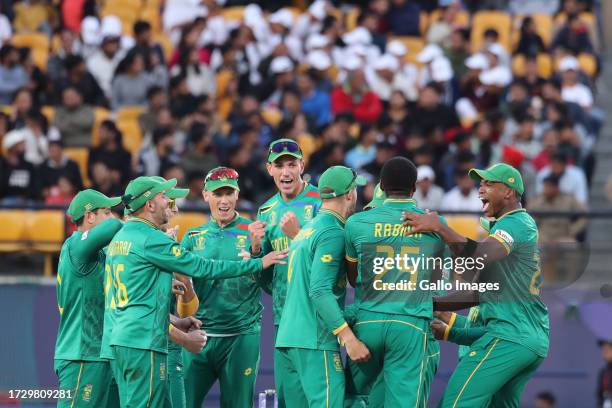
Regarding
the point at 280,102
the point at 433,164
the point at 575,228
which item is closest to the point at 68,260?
the point at 575,228

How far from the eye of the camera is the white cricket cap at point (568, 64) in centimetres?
1977

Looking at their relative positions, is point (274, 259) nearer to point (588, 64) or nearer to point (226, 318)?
point (226, 318)

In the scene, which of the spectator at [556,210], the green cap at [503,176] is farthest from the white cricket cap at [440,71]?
the green cap at [503,176]

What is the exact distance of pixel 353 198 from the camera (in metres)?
10.1

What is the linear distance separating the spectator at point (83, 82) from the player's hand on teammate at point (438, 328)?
32.0ft

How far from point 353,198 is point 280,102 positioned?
9391 mm

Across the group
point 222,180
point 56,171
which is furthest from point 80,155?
point 222,180

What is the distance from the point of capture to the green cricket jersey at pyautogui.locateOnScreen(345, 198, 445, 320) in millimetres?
9586

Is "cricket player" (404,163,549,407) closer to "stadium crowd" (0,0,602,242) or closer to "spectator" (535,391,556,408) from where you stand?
"spectator" (535,391,556,408)

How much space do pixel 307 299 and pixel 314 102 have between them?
9542 mm

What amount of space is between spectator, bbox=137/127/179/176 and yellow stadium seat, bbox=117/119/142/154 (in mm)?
748

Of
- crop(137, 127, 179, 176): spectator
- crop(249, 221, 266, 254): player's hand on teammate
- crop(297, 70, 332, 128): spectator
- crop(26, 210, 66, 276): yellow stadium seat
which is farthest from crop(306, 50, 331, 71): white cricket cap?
crop(249, 221, 266, 254): player's hand on teammate

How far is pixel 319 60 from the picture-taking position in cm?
1984

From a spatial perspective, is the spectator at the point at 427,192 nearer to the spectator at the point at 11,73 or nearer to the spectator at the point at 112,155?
the spectator at the point at 112,155
